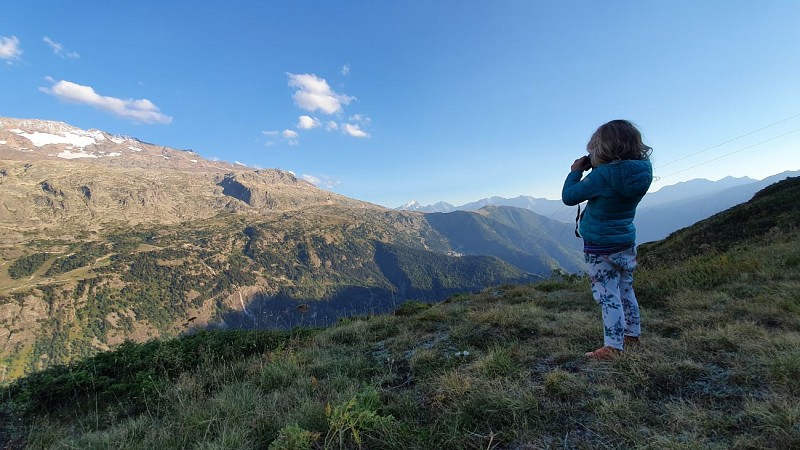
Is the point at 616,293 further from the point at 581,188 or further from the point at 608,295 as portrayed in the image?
the point at 581,188

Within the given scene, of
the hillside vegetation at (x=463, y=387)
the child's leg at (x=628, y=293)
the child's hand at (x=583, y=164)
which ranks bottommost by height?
the hillside vegetation at (x=463, y=387)

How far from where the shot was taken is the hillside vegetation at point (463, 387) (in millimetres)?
2570

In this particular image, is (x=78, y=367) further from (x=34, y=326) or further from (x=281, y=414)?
(x=34, y=326)

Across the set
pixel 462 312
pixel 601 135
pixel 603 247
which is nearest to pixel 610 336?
pixel 603 247

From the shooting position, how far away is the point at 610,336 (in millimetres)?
4184

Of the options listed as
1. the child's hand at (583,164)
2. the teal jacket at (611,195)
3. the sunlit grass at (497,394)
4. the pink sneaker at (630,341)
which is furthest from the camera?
the child's hand at (583,164)

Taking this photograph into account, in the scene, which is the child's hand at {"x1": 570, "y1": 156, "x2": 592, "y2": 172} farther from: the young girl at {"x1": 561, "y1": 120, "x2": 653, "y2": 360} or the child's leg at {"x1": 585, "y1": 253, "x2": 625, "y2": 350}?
the child's leg at {"x1": 585, "y1": 253, "x2": 625, "y2": 350}

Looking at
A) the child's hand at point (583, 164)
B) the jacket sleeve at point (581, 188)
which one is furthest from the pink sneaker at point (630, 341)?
the child's hand at point (583, 164)

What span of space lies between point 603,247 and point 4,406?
7.96m

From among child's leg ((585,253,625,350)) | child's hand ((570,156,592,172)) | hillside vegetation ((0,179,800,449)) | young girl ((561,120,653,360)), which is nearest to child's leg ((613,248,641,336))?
young girl ((561,120,653,360))

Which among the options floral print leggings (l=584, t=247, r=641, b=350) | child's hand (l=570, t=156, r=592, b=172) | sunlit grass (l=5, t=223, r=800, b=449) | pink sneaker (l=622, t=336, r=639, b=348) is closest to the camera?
sunlit grass (l=5, t=223, r=800, b=449)

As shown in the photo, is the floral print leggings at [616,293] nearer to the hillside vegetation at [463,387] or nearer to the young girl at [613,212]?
the young girl at [613,212]

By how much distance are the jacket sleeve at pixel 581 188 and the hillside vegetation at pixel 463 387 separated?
75.7 inches

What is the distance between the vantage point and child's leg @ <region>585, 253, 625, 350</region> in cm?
417
